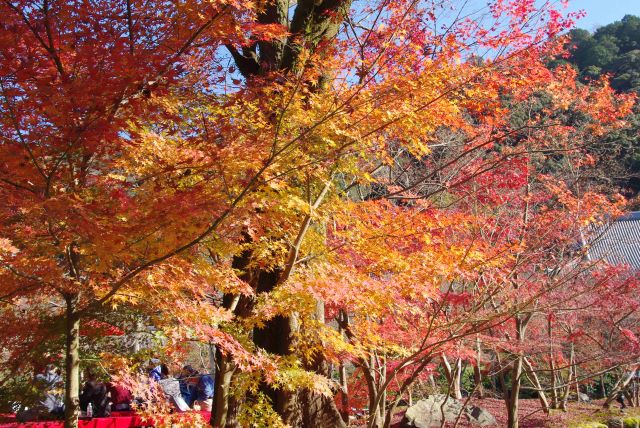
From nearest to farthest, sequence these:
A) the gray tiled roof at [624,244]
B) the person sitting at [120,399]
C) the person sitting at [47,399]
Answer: the person sitting at [47,399], the person sitting at [120,399], the gray tiled roof at [624,244]

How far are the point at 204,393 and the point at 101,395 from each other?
2.69 metres

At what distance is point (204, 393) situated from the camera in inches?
420

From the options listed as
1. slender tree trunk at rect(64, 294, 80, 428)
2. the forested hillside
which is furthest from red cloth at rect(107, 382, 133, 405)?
the forested hillside

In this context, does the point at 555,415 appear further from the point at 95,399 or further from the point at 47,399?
the point at 47,399

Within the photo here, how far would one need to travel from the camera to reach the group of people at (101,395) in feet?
21.5

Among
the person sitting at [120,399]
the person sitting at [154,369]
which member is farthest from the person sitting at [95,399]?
the person sitting at [154,369]

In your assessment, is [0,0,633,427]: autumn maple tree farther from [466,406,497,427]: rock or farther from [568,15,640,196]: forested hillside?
[568,15,640,196]: forested hillside

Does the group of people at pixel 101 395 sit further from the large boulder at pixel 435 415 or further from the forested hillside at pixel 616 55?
the forested hillside at pixel 616 55

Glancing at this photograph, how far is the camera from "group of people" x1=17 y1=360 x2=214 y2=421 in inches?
258

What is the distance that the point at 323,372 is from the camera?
7719 millimetres

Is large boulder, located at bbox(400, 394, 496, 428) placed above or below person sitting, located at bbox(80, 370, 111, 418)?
below

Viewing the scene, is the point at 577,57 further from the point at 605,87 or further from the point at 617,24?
the point at 605,87

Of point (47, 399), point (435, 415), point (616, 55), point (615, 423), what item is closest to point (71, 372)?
point (47, 399)

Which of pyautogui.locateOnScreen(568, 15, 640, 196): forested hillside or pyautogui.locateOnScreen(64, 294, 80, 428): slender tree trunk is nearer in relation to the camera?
pyautogui.locateOnScreen(64, 294, 80, 428): slender tree trunk
